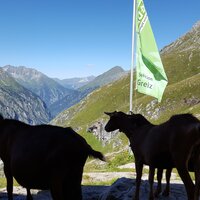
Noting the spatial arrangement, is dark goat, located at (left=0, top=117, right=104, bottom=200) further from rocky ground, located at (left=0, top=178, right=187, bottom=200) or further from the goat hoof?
the goat hoof

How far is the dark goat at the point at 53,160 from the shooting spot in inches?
361

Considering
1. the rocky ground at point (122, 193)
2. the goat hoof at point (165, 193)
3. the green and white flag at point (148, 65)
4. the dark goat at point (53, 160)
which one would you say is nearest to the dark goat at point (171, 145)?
the rocky ground at point (122, 193)

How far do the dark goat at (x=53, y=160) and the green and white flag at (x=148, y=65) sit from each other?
1630 cm

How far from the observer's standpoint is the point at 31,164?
950cm

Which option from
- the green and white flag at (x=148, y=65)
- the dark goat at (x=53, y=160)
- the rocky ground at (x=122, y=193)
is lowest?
the rocky ground at (x=122, y=193)

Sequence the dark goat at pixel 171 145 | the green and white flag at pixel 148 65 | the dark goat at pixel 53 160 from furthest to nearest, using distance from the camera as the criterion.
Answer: the green and white flag at pixel 148 65, the dark goat at pixel 171 145, the dark goat at pixel 53 160

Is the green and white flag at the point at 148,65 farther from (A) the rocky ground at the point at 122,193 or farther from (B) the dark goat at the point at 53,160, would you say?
(B) the dark goat at the point at 53,160

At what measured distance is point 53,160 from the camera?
9.20m

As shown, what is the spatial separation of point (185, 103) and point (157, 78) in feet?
364

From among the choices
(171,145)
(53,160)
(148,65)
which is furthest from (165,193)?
(148,65)

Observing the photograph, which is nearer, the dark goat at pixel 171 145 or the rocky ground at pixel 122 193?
the dark goat at pixel 171 145

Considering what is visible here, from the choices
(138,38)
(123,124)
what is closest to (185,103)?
(138,38)

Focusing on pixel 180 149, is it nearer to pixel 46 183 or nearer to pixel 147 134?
pixel 147 134

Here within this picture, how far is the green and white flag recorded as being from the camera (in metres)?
25.7
